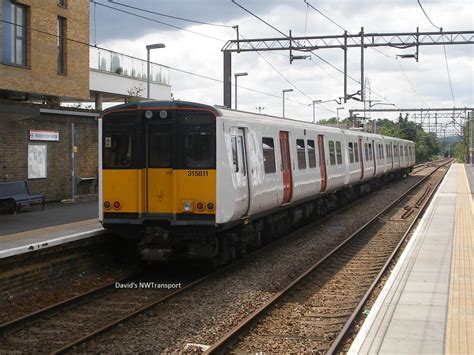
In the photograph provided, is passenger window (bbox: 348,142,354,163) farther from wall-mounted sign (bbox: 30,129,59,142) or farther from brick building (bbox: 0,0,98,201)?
wall-mounted sign (bbox: 30,129,59,142)

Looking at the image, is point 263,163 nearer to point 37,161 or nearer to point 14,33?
point 37,161

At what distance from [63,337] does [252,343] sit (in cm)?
222

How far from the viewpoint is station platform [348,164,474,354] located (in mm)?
6295

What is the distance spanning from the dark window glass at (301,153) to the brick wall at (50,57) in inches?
399

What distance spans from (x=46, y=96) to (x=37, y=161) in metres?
6.43

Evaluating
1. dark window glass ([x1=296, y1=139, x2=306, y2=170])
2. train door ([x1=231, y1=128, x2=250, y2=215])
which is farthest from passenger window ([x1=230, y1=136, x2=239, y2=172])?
dark window glass ([x1=296, y1=139, x2=306, y2=170])

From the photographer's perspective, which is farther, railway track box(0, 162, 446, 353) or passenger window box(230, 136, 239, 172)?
passenger window box(230, 136, 239, 172)

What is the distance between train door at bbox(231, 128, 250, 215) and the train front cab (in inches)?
24.6

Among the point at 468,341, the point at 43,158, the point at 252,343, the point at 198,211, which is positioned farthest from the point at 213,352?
the point at 43,158

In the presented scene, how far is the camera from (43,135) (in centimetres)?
1688

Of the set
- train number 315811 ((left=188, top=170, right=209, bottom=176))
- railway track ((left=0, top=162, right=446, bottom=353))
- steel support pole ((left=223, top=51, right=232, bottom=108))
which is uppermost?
steel support pole ((left=223, top=51, right=232, bottom=108))

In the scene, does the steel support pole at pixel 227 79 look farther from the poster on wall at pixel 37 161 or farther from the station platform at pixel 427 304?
the station platform at pixel 427 304

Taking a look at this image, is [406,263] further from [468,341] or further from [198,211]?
[468,341]

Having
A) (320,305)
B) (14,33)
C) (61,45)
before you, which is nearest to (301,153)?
(320,305)
